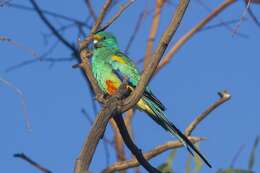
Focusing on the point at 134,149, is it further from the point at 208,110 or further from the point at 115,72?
the point at 115,72

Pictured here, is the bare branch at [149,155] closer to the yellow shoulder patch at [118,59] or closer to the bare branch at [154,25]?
the yellow shoulder patch at [118,59]

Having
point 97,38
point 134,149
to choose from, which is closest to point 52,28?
point 97,38

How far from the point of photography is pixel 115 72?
4.98m

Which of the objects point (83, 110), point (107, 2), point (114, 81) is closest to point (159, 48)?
point (107, 2)

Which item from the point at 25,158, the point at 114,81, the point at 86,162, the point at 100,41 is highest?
the point at 100,41

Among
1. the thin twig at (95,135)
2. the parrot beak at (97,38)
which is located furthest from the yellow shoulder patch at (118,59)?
the thin twig at (95,135)

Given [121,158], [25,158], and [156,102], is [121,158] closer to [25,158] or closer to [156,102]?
[156,102]

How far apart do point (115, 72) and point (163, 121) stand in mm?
719

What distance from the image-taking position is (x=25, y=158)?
4.22 metres

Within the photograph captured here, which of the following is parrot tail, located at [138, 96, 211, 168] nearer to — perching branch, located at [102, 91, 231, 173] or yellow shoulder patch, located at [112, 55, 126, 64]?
perching branch, located at [102, 91, 231, 173]

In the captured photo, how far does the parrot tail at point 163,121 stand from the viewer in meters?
3.91

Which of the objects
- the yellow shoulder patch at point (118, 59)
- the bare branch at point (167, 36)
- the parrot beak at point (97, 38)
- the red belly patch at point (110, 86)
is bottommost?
the bare branch at point (167, 36)

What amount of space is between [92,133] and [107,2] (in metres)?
0.96

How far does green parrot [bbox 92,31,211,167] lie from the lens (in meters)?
4.58
